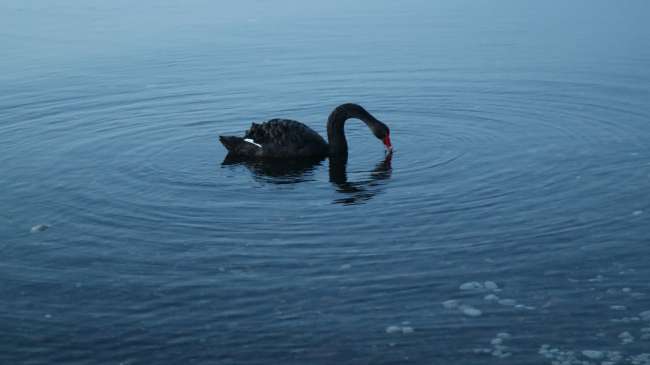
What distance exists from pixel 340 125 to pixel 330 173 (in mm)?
1168

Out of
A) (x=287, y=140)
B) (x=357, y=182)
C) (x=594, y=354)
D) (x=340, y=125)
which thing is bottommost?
(x=594, y=354)

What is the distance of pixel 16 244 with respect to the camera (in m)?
9.52

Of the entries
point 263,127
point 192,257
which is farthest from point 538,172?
point 192,257

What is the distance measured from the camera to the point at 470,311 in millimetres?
7520

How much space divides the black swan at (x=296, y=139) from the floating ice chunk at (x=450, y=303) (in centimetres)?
531

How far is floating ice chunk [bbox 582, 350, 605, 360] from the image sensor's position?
6715mm

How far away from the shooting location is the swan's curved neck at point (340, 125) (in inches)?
509

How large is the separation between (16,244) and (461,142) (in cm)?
634

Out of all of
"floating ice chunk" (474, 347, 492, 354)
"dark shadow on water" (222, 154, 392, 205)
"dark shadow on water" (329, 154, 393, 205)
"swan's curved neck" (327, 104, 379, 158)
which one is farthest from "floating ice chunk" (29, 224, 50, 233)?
"floating ice chunk" (474, 347, 492, 354)

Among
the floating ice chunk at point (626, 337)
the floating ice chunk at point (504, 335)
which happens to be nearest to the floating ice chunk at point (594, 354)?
the floating ice chunk at point (626, 337)

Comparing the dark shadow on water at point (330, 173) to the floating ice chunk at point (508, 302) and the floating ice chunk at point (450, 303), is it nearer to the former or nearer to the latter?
the floating ice chunk at point (450, 303)

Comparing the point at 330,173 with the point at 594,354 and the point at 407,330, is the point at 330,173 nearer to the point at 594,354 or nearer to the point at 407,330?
the point at 407,330

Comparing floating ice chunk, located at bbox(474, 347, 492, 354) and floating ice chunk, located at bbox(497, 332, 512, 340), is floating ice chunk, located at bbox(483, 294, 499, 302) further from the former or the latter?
floating ice chunk, located at bbox(474, 347, 492, 354)

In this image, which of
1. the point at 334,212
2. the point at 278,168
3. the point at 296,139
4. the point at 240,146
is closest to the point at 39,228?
the point at 334,212
